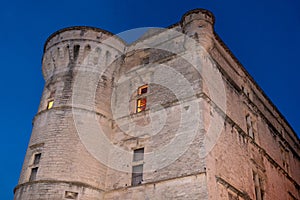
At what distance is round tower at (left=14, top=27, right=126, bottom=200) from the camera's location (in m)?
14.2

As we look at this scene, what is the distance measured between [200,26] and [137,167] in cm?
749

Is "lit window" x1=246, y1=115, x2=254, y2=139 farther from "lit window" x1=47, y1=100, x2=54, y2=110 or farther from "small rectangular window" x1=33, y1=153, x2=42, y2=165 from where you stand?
"small rectangular window" x1=33, y1=153, x2=42, y2=165

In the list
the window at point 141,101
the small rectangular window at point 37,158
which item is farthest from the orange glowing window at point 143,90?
the small rectangular window at point 37,158

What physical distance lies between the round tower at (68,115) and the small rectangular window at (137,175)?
148 cm

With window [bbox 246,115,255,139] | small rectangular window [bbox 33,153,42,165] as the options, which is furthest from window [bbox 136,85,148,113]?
window [bbox 246,115,255,139]

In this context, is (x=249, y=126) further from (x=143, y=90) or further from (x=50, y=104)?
(x=50, y=104)

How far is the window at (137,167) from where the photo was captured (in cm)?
1467

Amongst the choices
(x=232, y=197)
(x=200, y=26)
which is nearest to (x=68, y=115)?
(x=200, y=26)

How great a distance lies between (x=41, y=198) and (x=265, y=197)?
1083 centimetres

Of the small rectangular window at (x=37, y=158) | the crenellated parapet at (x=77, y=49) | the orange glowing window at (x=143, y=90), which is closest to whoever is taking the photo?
the small rectangular window at (x=37, y=158)

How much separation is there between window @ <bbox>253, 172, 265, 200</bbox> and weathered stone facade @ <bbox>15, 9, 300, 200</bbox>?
0.18 feet

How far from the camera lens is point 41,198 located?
13648mm

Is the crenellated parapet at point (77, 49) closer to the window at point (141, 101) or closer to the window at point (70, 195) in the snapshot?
the window at point (141, 101)

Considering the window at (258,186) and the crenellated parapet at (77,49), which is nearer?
the window at (258,186)
